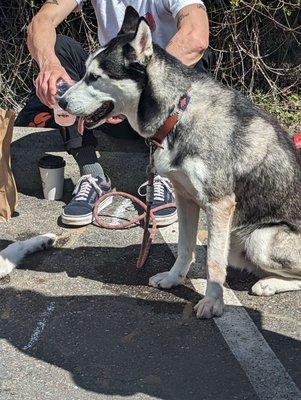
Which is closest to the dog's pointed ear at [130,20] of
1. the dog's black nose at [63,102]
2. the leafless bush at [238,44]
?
the dog's black nose at [63,102]

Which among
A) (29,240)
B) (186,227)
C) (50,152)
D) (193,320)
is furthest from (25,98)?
(193,320)

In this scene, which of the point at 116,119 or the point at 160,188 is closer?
the point at 116,119

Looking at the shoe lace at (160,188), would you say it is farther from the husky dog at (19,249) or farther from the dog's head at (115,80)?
the dog's head at (115,80)

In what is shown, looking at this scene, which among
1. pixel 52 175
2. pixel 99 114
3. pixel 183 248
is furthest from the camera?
pixel 52 175

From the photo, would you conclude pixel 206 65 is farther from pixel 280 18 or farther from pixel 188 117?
pixel 188 117

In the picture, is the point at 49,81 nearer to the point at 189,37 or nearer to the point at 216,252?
the point at 189,37

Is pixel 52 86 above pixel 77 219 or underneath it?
above

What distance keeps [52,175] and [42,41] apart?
946 millimetres

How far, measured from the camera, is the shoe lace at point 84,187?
463cm

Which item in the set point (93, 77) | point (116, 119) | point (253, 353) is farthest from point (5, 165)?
point (253, 353)

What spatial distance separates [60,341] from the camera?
3.23 meters

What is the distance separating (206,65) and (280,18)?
1.34 meters

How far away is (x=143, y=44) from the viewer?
3266 mm

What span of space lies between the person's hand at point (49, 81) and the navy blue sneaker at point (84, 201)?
0.71m
